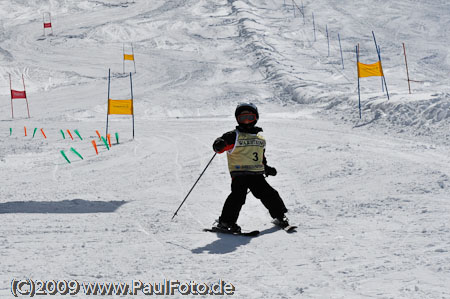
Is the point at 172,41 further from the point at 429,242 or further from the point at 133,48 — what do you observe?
the point at 429,242

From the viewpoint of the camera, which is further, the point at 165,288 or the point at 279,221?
the point at 279,221

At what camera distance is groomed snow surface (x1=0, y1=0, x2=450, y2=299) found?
3443 mm

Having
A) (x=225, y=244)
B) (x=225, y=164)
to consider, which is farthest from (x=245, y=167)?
(x=225, y=164)

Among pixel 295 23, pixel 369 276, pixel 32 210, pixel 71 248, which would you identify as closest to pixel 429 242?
pixel 369 276

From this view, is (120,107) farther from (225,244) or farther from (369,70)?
(225,244)

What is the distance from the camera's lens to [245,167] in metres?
4.71

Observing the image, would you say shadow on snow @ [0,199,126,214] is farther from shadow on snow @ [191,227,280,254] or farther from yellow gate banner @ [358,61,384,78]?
yellow gate banner @ [358,61,384,78]

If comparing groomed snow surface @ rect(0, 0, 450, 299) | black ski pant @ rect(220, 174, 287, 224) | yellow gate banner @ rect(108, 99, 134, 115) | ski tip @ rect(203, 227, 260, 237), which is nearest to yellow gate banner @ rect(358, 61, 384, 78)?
groomed snow surface @ rect(0, 0, 450, 299)

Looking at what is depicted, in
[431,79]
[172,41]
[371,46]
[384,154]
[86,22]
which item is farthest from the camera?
[86,22]

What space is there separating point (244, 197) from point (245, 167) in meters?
0.30

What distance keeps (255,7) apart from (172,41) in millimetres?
8730

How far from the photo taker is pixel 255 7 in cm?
3562

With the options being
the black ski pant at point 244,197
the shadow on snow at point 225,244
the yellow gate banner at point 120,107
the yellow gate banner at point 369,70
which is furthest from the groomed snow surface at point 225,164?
the yellow gate banner at point 369,70

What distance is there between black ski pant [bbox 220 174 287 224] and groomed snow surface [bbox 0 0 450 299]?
240 millimetres
